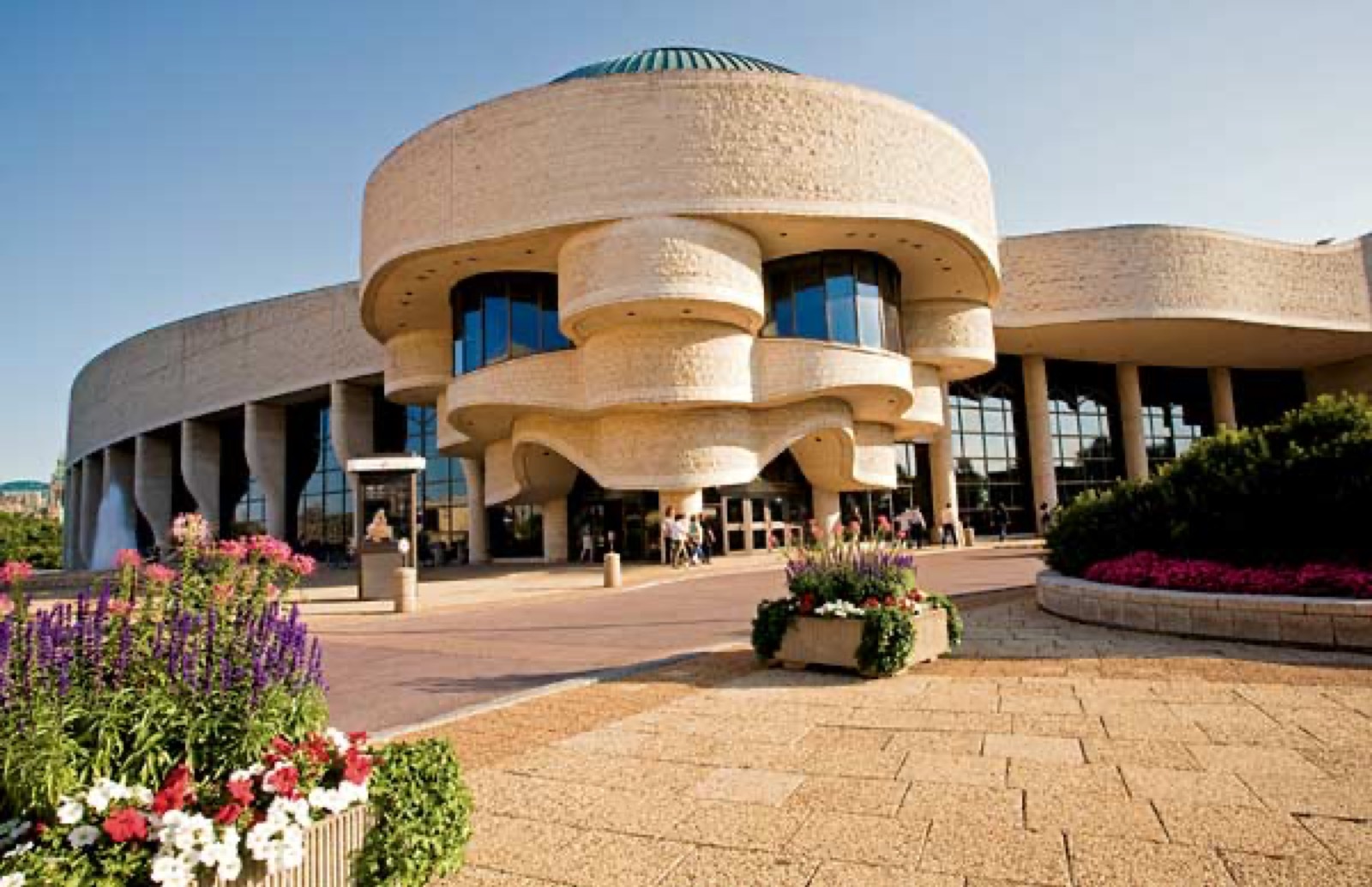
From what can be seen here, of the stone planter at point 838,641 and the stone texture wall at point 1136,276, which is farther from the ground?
the stone texture wall at point 1136,276

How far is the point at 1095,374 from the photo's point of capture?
152 ft

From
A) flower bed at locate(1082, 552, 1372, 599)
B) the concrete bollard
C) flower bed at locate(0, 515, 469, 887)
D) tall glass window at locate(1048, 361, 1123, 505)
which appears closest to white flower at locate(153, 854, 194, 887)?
flower bed at locate(0, 515, 469, 887)

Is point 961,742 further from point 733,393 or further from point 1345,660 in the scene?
point 733,393

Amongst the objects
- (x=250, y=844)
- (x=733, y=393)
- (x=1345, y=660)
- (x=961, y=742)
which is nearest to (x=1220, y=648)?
(x=1345, y=660)

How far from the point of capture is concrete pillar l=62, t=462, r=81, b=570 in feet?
210

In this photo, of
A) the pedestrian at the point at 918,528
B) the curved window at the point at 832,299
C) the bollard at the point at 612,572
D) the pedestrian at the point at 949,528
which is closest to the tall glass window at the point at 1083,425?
the pedestrian at the point at 949,528

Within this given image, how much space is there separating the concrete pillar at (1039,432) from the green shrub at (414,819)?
40769 millimetres

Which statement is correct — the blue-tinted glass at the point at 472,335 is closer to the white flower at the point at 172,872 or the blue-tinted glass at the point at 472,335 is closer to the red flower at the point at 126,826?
the red flower at the point at 126,826

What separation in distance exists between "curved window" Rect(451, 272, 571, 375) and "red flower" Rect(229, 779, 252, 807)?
25326 millimetres

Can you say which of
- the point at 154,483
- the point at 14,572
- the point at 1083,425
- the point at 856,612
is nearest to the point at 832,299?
the point at 856,612

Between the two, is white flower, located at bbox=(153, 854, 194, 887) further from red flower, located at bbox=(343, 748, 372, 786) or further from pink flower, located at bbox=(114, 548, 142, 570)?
pink flower, located at bbox=(114, 548, 142, 570)

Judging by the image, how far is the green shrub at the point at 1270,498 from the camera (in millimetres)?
8609

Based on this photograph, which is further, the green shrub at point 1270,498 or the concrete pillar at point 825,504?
the concrete pillar at point 825,504

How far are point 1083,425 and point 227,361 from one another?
51.4 meters
